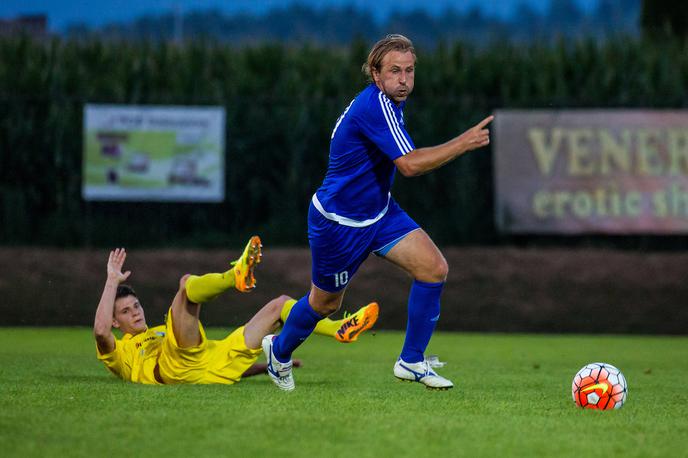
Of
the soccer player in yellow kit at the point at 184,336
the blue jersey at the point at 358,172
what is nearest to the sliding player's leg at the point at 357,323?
the soccer player in yellow kit at the point at 184,336

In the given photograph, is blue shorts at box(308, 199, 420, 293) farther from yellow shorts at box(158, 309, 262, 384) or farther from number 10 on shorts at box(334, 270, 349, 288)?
yellow shorts at box(158, 309, 262, 384)

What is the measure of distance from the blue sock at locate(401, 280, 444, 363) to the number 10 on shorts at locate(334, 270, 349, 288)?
0.45m

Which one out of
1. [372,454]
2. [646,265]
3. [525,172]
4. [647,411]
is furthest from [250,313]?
[372,454]

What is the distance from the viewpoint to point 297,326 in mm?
8703

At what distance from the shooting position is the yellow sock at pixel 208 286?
28.9 feet

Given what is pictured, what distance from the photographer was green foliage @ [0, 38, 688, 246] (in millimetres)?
19328

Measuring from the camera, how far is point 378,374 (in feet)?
35.8

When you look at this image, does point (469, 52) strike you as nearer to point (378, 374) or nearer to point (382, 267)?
point (382, 267)

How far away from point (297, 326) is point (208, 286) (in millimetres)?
717

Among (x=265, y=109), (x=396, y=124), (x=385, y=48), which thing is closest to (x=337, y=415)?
(x=396, y=124)

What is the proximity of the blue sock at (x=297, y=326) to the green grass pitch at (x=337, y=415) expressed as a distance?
334 mm

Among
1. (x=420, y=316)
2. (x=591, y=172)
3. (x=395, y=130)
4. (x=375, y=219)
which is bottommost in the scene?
(x=420, y=316)

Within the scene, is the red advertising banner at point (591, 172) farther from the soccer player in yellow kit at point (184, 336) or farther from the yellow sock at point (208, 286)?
the yellow sock at point (208, 286)

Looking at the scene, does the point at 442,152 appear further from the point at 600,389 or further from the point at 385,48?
the point at 600,389
